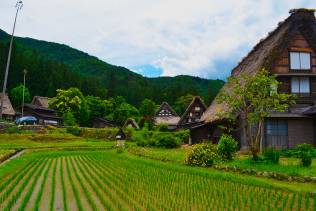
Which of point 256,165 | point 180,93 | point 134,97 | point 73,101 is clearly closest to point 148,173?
point 256,165

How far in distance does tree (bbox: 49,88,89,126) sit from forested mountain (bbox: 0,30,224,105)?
12756 millimetres

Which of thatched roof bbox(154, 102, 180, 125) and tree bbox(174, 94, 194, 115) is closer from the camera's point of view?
thatched roof bbox(154, 102, 180, 125)

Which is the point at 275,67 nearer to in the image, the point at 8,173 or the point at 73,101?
the point at 8,173

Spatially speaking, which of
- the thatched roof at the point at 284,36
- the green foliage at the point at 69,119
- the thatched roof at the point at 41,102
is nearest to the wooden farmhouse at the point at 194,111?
the green foliage at the point at 69,119

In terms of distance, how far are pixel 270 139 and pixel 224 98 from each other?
8130 millimetres

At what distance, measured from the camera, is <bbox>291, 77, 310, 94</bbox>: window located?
2484 centimetres

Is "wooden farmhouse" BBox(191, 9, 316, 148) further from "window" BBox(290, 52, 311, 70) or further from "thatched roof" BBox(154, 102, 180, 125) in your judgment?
"thatched roof" BBox(154, 102, 180, 125)

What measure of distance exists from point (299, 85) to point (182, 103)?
58931 mm

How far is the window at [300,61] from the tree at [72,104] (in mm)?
46576

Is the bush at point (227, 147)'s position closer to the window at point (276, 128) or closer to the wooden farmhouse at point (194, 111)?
the window at point (276, 128)

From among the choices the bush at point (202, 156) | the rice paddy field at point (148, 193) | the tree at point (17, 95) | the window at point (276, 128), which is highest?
the tree at point (17, 95)

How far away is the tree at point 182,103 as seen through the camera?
272 feet

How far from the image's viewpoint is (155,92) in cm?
9538

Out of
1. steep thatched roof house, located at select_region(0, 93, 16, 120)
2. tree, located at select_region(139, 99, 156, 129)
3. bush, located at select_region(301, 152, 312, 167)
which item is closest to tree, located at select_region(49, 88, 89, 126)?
steep thatched roof house, located at select_region(0, 93, 16, 120)
